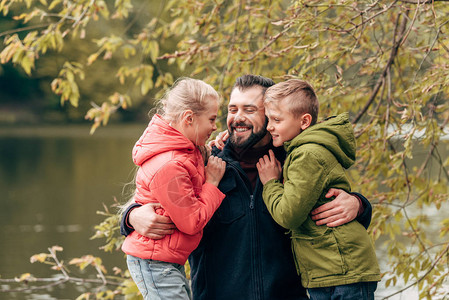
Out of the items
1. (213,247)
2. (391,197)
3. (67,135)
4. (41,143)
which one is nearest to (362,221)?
(213,247)

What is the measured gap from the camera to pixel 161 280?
107 inches

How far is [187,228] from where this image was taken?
2.62 m

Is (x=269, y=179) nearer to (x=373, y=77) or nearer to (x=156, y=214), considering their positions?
(x=156, y=214)

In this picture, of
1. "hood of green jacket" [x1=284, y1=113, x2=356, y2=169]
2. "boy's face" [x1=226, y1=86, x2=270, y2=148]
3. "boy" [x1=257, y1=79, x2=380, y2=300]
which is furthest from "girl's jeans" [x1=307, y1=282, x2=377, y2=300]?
"boy's face" [x1=226, y1=86, x2=270, y2=148]

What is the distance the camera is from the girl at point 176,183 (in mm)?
2627

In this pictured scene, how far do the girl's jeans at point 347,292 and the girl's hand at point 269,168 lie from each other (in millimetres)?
499

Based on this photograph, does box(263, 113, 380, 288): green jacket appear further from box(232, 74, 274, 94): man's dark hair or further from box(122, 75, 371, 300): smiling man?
box(232, 74, 274, 94): man's dark hair

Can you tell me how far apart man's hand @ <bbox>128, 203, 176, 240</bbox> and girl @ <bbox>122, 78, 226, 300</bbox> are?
0.09 ft

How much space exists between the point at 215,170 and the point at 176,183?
28cm

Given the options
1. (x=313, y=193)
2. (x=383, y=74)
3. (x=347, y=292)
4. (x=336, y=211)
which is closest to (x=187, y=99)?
(x=313, y=193)

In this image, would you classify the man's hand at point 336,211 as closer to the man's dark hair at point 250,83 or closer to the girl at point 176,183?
the girl at point 176,183

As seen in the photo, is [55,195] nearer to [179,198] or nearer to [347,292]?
[179,198]

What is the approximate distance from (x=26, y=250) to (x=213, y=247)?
999cm

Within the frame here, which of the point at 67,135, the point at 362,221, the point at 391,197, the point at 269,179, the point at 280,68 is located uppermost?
the point at 280,68
